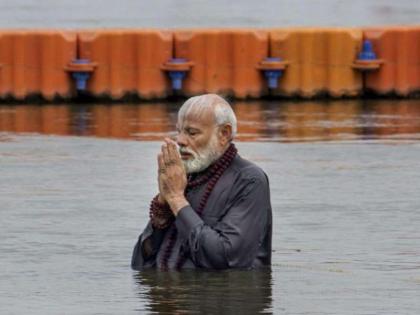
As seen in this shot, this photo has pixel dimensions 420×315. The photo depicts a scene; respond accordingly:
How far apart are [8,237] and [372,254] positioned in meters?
2.44

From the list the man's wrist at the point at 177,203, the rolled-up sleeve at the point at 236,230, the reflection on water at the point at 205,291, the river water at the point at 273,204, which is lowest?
the river water at the point at 273,204

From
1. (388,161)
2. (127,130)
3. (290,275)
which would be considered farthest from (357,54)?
(290,275)

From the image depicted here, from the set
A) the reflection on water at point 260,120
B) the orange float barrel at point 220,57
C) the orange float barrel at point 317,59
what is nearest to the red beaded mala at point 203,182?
the reflection on water at point 260,120

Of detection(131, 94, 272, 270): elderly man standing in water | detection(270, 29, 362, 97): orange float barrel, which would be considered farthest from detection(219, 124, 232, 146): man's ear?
detection(270, 29, 362, 97): orange float barrel

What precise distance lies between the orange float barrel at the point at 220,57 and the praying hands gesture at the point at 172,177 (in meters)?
14.9

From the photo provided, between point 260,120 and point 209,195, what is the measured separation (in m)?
12.6

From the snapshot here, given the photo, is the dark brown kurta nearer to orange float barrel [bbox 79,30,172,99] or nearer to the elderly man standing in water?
the elderly man standing in water

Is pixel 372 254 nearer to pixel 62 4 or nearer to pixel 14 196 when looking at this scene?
pixel 14 196

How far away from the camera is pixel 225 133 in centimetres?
931

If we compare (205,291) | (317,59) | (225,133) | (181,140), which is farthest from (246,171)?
(317,59)

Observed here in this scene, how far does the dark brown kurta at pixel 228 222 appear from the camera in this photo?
9.17 meters

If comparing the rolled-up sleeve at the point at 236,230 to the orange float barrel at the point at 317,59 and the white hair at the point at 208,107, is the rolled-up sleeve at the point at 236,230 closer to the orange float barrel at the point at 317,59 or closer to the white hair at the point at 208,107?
the white hair at the point at 208,107

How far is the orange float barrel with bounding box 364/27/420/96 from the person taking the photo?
A: 2420 cm

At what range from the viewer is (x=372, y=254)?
11.8 meters
